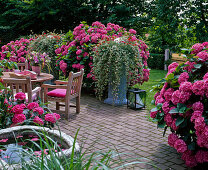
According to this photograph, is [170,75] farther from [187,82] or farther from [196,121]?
[196,121]

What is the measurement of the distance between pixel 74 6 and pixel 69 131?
1444 centimetres

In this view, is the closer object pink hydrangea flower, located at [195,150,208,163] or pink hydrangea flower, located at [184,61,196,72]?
pink hydrangea flower, located at [195,150,208,163]

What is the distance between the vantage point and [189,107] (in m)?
3.31

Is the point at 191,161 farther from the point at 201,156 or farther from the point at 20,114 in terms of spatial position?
the point at 20,114

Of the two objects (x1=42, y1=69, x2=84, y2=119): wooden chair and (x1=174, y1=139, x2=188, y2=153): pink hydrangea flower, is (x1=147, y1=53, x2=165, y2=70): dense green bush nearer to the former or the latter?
(x1=42, y1=69, x2=84, y2=119): wooden chair

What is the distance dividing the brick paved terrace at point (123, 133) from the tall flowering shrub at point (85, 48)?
1.45 m

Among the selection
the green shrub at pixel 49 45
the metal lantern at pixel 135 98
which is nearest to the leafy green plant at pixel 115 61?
the metal lantern at pixel 135 98

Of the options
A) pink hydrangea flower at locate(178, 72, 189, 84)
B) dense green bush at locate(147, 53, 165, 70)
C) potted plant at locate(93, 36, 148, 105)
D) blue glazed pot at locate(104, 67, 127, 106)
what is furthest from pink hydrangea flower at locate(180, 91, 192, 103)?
dense green bush at locate(147, 53, 165, 70)

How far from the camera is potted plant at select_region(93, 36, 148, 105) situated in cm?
629

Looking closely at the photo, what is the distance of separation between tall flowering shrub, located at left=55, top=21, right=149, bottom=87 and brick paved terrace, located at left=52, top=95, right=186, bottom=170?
1.45 m

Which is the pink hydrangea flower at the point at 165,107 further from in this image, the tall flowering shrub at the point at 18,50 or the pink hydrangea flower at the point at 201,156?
the tall flowering shrub at the point at 18,50

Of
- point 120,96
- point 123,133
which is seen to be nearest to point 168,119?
point 123,133

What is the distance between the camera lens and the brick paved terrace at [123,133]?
12.3 feet

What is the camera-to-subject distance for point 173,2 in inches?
505
